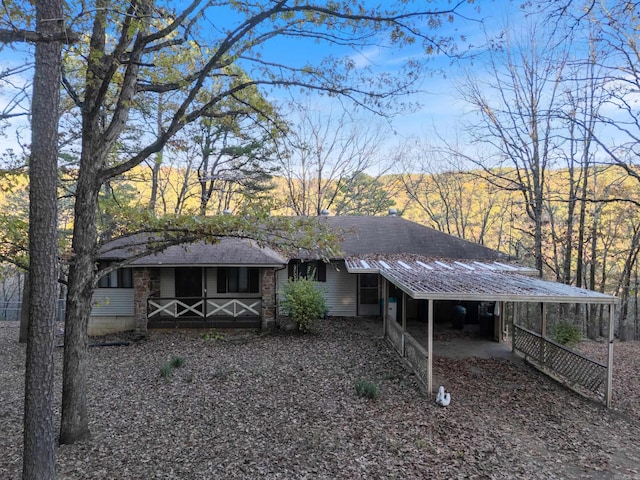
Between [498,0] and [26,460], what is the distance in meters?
8.14

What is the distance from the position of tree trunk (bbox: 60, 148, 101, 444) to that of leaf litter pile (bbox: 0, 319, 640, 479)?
1.31 ft

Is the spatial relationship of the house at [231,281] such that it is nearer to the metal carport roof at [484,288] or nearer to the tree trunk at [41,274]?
the metal carport roof at [484,288]

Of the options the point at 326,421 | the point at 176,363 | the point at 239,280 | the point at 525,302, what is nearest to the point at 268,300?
the point at 239,280

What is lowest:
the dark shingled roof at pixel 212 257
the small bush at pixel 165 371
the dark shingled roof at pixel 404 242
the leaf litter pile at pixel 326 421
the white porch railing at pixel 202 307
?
the leaf litter pile at pixel 326 421

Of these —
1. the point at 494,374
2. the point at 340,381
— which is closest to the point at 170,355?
the point at 340,381

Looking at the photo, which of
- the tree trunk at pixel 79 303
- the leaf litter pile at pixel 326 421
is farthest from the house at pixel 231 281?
the tree trunk at pixel 79 303

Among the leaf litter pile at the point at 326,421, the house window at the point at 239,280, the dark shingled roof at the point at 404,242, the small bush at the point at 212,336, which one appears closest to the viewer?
the leaf litter pile at the point at 326,421

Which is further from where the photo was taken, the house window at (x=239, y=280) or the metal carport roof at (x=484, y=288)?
the house window at (x=239, y=280)

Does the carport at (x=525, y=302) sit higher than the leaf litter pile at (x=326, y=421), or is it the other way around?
the carport at (x=525, y=302)

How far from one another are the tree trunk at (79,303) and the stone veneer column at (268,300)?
734 cm

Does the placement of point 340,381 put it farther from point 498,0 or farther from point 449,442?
point 498,0

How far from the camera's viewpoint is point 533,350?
9781 millimetres

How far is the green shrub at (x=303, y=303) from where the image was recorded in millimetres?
12078

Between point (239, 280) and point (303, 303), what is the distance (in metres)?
3.38
